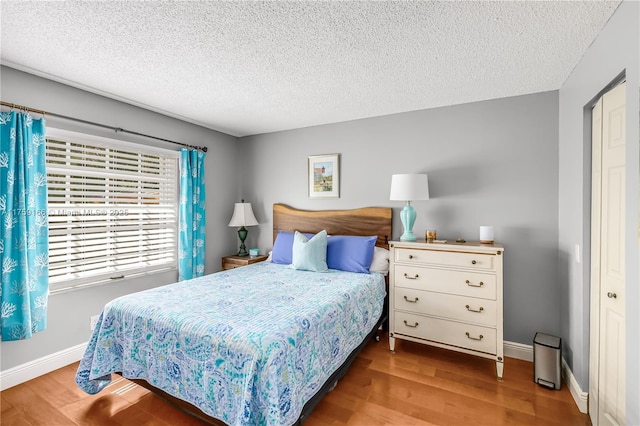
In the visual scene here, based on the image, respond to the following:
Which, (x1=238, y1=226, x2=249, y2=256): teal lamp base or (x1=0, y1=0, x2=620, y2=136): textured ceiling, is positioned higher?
(x1=0, y1=0, x2=620, y2=136): textured ceiling

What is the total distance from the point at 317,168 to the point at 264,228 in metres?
1.21

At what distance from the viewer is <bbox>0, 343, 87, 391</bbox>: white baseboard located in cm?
224

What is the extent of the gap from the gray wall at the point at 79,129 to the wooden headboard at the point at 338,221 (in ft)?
3.39

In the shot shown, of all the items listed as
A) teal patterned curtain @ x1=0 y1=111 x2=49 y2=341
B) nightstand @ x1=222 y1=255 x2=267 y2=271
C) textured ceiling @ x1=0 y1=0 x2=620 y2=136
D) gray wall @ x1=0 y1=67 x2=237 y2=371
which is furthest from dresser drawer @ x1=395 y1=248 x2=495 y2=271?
teal patterned curtain @ x1=0 y1=111 x2=49 y2=341

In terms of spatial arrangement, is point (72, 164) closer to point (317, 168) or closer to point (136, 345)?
point (136, 345)

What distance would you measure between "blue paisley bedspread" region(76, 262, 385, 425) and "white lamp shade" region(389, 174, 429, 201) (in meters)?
1.01

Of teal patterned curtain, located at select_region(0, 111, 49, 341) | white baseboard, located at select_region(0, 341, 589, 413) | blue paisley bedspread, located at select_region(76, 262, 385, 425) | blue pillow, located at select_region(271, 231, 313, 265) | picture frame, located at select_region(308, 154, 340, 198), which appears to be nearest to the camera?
blue paisley bedspread, located at select_region(76, 262, 385, 425)

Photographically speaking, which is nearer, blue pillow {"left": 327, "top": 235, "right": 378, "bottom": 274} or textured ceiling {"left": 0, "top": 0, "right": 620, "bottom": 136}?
textured ceiling {"left": 0, "top": 0, "right": 620, "bottom": 136}

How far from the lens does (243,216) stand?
4020 millimetres

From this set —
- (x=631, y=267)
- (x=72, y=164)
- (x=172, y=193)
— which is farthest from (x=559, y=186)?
(x=72, y=164)

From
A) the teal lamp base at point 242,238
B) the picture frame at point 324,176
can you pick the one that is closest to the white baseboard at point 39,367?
the teal lamp base at point 242,238

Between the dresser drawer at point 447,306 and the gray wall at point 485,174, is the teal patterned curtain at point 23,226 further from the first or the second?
the dresser drawer at point 447,306

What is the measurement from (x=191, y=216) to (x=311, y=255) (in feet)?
5.32

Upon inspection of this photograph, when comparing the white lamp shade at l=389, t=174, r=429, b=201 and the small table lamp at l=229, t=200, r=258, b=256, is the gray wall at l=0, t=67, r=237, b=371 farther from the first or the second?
the white lamp shade at l=389, t=174, r=429, b=201
